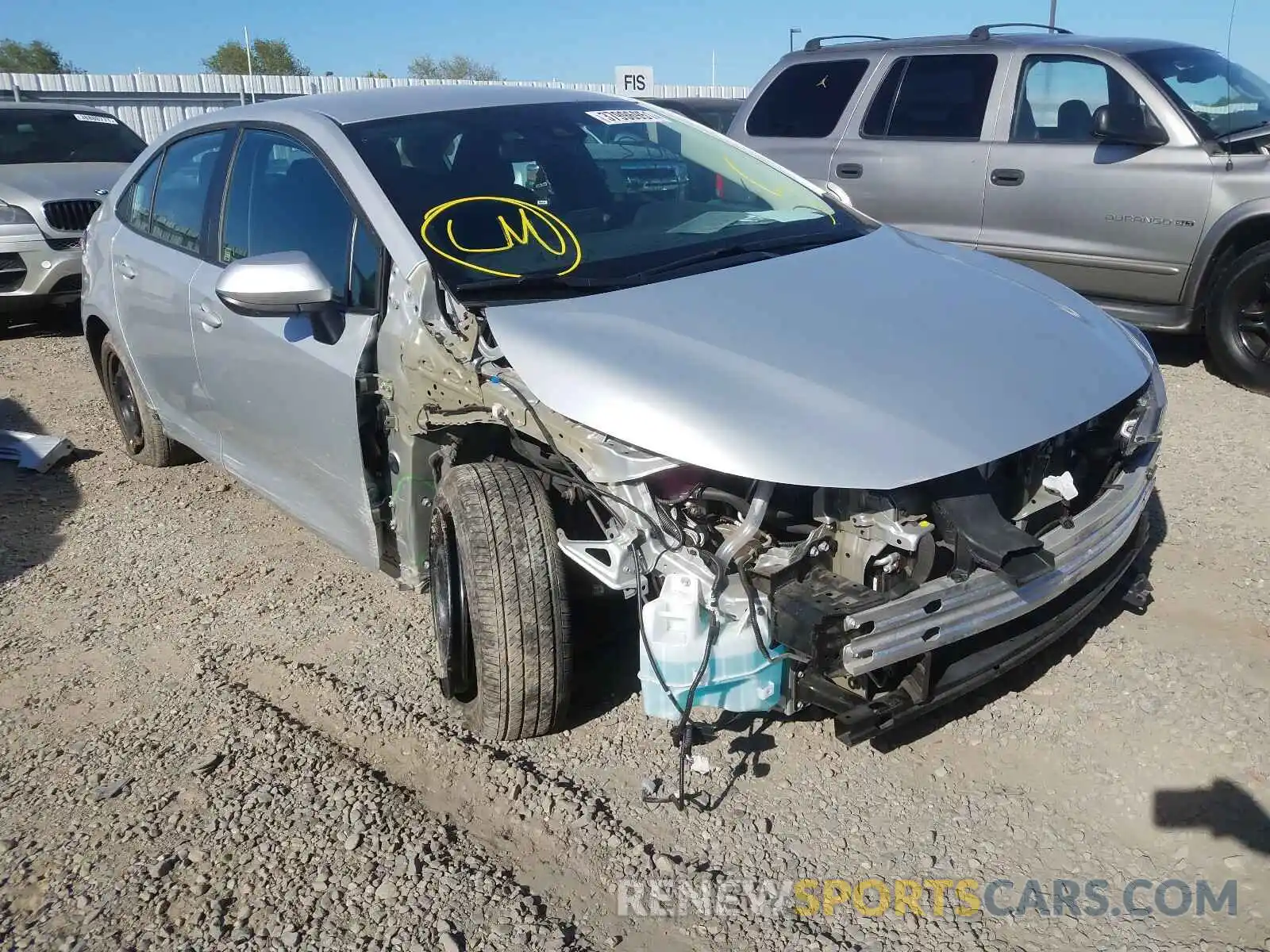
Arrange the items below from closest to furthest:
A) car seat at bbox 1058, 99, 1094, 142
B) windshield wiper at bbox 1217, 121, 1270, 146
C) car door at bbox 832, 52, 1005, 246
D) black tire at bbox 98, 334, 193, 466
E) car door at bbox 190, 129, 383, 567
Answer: car door at bbox 190, 129, 383, 567, black tire at bbox 98, 334, 193, 466, windshield wiper at bbox 1217, 121, 1270, 146, car seat at bbox 1058, 99, 1094, 142, car door at bbox 832, 52, 1005, 246

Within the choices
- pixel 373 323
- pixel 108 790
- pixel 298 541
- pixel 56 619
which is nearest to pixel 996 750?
pixel 373 323

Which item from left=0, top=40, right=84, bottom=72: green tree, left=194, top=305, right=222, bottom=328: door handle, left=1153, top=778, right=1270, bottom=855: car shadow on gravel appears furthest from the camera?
left=0, top=40, right=84, bottom=72: green tree

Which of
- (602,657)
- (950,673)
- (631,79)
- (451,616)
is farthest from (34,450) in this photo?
(631,79)

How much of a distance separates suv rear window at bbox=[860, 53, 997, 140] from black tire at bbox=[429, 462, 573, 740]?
193 inches

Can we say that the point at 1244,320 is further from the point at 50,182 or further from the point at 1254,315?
the point at 50,182

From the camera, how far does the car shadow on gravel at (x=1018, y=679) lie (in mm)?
2879

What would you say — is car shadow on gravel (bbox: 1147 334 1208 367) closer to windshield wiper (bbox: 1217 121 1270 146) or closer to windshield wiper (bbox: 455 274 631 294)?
windshield wiper (bbox: 1217 121 1270 146)

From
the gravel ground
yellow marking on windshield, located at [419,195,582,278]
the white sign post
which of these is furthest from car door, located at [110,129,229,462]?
the white sign post

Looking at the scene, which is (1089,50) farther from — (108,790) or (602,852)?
(108,790)

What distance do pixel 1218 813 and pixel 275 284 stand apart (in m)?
2.88

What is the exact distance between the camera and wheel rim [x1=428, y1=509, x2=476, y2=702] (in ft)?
9.63

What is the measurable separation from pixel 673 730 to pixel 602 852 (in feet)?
1.11

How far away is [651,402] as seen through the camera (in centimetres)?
234

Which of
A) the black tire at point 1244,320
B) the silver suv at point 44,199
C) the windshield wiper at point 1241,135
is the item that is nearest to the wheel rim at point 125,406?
the silver suv at point 44,199
